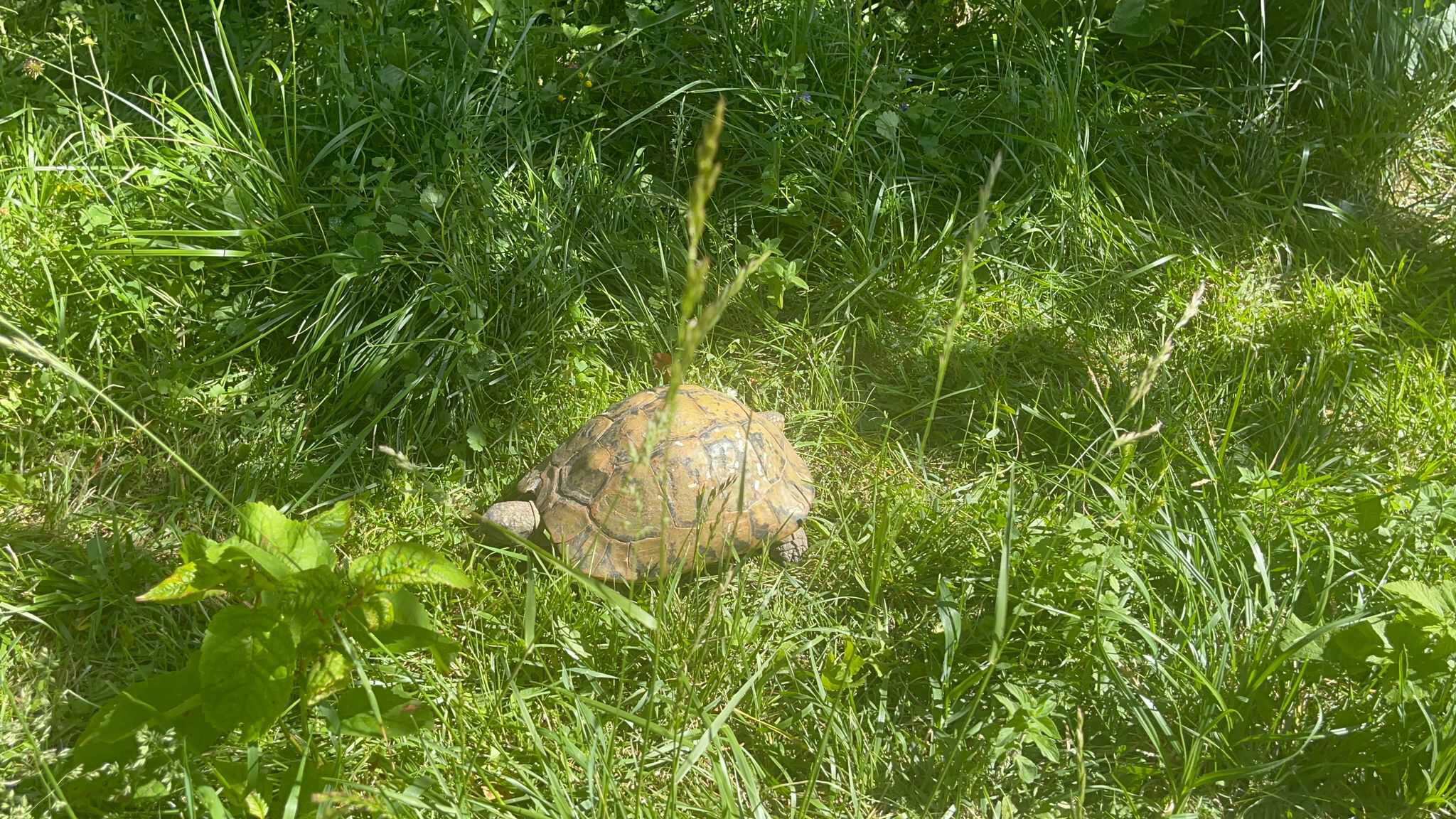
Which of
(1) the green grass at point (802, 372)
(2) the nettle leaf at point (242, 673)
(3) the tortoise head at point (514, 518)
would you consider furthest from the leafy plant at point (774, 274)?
(2) the nettle leaf at point (242, 673)

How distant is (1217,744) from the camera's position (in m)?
2.15

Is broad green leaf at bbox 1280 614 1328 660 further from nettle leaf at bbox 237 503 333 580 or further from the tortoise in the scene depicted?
nettle leaf at bbox 237 503 333 580

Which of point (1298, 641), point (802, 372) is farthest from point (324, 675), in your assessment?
point (1298, 641)

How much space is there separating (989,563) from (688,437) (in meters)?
0.90

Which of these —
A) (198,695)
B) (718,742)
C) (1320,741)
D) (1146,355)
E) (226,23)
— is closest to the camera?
(198,695)

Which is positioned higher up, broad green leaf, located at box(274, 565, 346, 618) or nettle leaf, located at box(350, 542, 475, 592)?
broad green leaf, located at box(274, 565, 346, 618)

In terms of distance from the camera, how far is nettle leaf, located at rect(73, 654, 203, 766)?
1.92 meters

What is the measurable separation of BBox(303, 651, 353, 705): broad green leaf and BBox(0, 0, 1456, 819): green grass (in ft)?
0.30

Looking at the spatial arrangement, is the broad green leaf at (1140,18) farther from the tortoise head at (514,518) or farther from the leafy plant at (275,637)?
the leafy plant at (275,637)

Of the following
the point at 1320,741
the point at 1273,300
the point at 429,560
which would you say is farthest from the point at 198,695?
the point at 1273,300

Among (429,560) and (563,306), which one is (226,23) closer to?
(563,306)

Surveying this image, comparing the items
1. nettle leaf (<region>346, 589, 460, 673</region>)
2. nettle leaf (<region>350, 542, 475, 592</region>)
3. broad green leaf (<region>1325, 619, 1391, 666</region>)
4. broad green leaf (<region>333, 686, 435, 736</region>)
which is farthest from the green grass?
nettle leaf (<region>350, 542, 475, 592</region>)

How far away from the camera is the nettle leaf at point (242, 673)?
1.83 meters

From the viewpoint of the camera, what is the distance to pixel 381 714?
193cm
